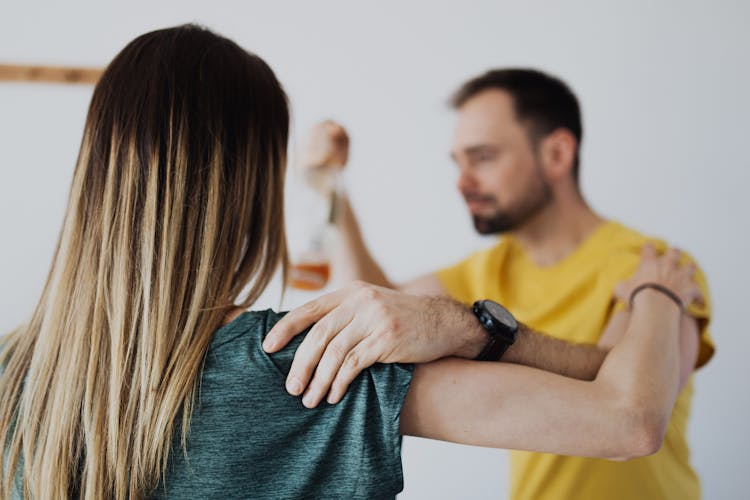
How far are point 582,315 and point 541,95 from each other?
647mm

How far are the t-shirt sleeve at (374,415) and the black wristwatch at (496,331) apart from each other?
0.12 m

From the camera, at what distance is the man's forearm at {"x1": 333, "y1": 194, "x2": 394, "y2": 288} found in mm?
1720

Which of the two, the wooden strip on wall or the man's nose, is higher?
the wooden strip on wall

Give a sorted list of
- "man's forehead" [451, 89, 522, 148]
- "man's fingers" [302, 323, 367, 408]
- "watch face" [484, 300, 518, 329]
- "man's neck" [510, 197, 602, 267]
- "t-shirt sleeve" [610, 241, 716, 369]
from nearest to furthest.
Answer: "man's fingers" [302, 323, 367, 408]
"watch face" [484, 300, 518, 329]
"t-shirt sleeve" [610, 241, 716, 369]
"man's neck" [510, 197, 602, 267]
"man's forehead" [451, 89, 522, 148]

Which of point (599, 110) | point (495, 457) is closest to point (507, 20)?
point (599, 110)

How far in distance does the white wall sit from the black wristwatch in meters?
1.02

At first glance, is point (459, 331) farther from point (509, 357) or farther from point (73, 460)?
point (73, 460)

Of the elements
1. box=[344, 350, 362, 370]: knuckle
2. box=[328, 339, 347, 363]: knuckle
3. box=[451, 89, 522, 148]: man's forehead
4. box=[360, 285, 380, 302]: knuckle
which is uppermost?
box=[451, 89, 522, 148]: man's forehead

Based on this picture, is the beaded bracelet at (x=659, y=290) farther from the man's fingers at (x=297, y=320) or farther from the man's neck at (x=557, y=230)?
the man's fingers at (x=297, y=320)

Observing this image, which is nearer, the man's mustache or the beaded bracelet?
the beaded bracelet

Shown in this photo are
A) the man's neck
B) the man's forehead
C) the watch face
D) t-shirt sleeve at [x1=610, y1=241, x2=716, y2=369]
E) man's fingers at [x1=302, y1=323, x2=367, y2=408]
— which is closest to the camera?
man's fingers at [x1=302, y1=323, x2=367, y2=408]

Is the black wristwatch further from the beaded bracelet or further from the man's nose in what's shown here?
the man's nose

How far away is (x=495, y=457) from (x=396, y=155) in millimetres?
843

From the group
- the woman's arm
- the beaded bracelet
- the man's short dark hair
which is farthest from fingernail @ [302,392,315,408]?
the man's short dark hair
